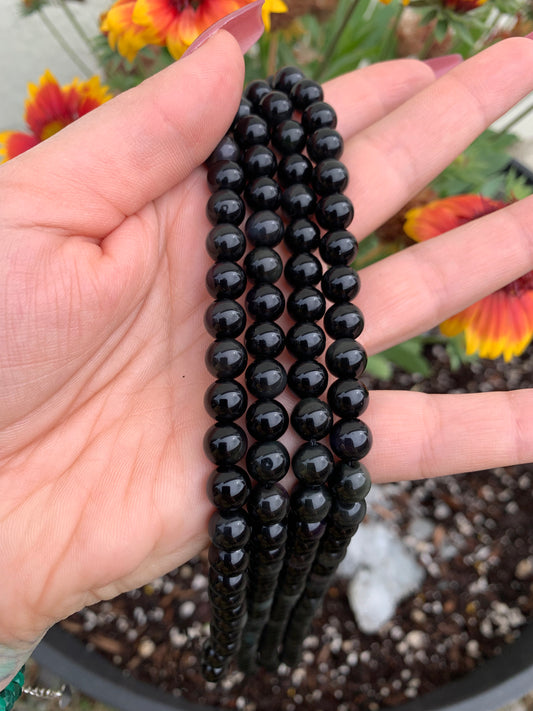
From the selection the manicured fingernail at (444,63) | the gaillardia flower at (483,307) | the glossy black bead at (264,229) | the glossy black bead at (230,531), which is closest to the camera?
the glossy black bead at (230,531)

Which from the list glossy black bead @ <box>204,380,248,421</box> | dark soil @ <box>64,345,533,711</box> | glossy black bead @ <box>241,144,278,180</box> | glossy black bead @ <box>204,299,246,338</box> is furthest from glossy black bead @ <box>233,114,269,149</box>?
dark soil @ <box>64,345,533,711</box>

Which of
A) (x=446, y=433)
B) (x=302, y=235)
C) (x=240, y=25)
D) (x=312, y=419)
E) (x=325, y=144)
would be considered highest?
(x=240, y=25)

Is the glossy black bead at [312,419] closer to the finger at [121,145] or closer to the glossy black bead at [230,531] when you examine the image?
the glossy black bead at [230,531]

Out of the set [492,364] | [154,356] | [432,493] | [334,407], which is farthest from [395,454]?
[492,364]

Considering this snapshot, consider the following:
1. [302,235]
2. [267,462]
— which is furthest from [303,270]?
[267,462]

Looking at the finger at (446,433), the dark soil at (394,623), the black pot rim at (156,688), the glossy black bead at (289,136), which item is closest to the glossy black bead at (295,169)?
the glossy black bead at (289,136)

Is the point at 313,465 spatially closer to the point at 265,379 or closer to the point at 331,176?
the point at 265,379
